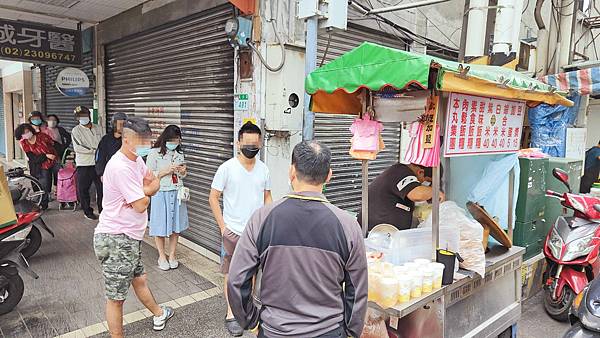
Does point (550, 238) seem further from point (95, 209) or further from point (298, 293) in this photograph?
point (95, 209)

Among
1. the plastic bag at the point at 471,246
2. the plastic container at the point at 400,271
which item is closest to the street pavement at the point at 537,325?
the plastic bag at the point at 471,246

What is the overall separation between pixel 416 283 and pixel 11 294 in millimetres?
3844

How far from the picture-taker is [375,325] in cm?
279

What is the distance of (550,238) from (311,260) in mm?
3748

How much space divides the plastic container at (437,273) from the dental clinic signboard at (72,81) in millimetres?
8578

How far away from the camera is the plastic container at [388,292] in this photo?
255cm

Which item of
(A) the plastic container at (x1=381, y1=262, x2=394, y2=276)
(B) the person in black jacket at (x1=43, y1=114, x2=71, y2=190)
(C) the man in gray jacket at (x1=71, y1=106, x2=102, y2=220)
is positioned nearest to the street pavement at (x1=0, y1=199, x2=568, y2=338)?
(C) the man in gray jacket at (x1=71, y1=106, x2=102, y2=220)

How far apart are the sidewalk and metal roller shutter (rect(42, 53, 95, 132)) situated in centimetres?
438

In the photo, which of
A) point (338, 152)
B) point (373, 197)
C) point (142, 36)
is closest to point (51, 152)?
point (142, 36)

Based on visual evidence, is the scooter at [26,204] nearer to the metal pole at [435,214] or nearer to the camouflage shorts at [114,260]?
the camouflage shorts at [114,260]

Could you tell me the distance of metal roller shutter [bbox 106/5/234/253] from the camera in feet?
18.3

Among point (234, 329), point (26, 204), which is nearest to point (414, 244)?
point (234, 329)

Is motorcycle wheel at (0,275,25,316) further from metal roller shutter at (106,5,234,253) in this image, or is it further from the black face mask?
the black face mask

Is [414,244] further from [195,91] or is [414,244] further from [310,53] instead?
[195,91]
